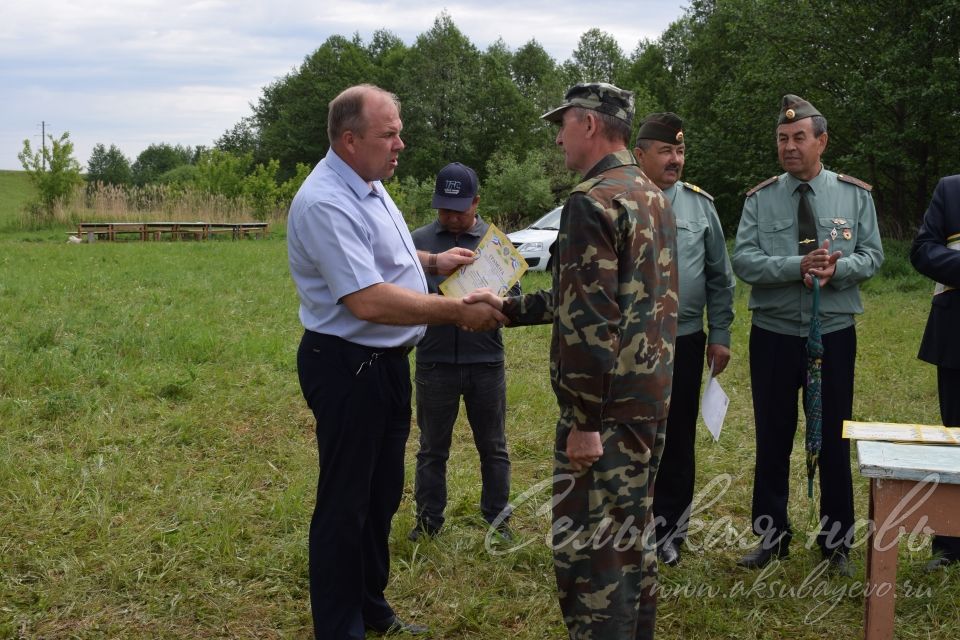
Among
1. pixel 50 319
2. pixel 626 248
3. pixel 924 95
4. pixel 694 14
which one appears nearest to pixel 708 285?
pixel 626 248

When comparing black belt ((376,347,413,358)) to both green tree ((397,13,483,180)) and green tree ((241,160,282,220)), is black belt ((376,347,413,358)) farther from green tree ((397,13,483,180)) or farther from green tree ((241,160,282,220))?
green tree ((397,13,483,180))

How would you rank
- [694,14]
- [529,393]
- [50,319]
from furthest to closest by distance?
[694,14] < [50,319] < [529,393]

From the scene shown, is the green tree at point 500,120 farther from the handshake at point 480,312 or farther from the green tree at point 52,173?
the handshake at point 480,312

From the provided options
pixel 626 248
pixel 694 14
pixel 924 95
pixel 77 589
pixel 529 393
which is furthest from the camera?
pixel 694 14

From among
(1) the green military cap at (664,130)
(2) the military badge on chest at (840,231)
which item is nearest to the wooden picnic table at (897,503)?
(2) the military badge on chest at (840,231)

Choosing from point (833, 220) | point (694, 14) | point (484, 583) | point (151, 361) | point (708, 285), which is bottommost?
point (484, 583)

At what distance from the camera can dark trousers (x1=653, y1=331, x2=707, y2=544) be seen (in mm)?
4285

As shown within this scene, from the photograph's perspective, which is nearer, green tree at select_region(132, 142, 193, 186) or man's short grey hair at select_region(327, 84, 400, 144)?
man's short grey hair at select_region(327, 84, 400, 144)

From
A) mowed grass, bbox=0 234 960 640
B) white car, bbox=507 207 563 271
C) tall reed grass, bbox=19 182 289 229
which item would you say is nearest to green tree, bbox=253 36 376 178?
tall reed grass, bbox=19 182 289 229

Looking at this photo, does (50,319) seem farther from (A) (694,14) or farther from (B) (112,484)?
(A) (694,14)

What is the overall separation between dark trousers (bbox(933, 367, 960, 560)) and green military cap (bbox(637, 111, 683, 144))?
1.76 metres

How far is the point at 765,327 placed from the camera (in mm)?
4348

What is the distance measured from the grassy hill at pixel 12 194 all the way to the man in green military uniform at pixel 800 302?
990 inches

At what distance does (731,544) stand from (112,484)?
342cm
